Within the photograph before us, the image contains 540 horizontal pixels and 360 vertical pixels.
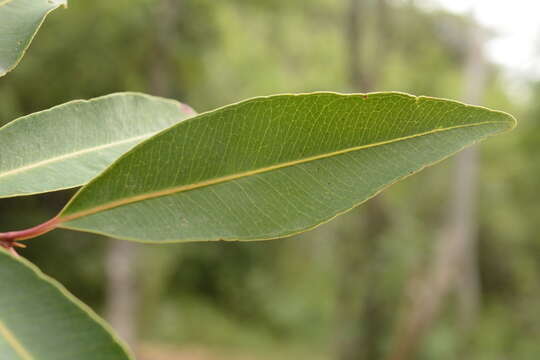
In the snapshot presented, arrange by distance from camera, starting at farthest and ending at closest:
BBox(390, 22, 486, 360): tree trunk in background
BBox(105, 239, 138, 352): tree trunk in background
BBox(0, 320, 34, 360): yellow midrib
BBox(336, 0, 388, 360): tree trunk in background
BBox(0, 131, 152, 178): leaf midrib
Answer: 1. BBox(336, 0, 388, 360): tree trunk in background
2. BBox(390, 22, 486, 360): tree trunk in background
3. BBox(105, 239, 138, 352): tree trunk in background
4. BBox(0, 131, 152, 178): leaf midrib
5. BBox(0, 320, 34, 360): yellow midrib

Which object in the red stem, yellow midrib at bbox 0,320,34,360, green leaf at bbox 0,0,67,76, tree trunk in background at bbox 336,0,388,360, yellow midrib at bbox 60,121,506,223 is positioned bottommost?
tree trunk in background at bbox 336,0,388,360

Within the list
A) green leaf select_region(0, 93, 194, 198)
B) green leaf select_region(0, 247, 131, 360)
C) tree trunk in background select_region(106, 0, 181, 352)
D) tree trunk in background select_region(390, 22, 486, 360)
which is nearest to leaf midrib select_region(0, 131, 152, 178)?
green leaf select_region(0, 93, 194, 198)

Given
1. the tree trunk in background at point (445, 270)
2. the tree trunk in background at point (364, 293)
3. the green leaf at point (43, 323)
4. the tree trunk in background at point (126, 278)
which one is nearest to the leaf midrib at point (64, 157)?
the green leaf at point (43, 323)

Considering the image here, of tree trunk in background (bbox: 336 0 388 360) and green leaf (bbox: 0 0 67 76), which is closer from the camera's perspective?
green leaf (bbox: 0 0 67 76)

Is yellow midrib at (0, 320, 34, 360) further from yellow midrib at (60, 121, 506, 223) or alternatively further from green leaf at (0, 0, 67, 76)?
green leaf at (0, 0, 67, 76)

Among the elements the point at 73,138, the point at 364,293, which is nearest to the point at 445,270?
the point at 364,293

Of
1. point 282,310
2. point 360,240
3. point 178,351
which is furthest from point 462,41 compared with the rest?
point 178,351
